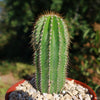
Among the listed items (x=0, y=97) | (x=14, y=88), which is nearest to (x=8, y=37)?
(x=0, y=97)

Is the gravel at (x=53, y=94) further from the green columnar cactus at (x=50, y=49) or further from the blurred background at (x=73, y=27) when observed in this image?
the blurred background at (x=73, y=27)

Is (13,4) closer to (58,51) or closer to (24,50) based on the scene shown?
(24,50)

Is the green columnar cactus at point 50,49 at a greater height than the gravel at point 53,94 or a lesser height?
greater

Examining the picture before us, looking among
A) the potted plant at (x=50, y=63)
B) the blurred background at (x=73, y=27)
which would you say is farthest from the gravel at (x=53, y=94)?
the blurred background at (x=73, y=27)


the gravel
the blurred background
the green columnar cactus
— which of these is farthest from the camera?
the blurred background

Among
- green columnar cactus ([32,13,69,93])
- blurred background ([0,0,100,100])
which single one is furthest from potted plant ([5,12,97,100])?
blurred background ([0,0,100,100])

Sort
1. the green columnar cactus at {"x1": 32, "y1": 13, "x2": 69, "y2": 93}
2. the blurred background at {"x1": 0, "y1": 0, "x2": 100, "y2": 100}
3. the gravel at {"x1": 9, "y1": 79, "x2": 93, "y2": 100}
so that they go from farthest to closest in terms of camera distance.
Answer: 1. the blurred background at {"x1": 0, "y1": 0, "x2": 100, "y2": 100}
2. the gravel at {"x1": 9, "y1": 79, "x2": 93, "y2": 100}
3. the green columnar cactus at {"x1": 32, "y1": 13, "x2": 69, "y2": 93}

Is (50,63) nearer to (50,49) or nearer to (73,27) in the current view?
(50,49)

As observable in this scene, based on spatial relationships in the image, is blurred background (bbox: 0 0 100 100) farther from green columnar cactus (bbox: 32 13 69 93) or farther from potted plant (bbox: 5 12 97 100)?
green columnar cactus (bbox: 32 13 69 93)
